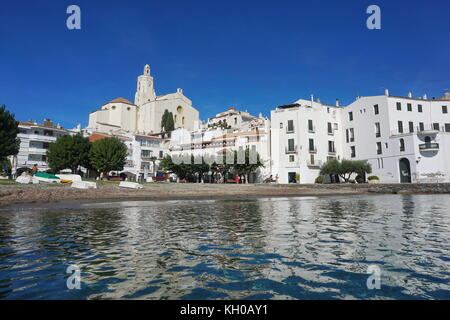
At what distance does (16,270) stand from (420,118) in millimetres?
65818

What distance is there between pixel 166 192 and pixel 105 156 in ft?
77.0

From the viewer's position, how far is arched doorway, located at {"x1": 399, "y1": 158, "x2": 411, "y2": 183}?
2020 inches

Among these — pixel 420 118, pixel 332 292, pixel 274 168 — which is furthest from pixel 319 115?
pixel 332 292

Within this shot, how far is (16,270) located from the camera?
6008 millimetres

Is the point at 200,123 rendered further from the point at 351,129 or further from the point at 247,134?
the point at 351,129

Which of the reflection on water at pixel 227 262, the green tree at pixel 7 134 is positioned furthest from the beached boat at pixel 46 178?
the reflection on water at pixel 227 262

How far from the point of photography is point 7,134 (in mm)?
44500

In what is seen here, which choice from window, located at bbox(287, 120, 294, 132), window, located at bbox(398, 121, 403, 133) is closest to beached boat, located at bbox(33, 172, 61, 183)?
window, located at bbox(287, 120, 294, 132)

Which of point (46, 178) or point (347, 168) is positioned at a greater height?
point (347, 168)

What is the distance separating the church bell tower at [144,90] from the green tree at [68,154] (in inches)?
3294

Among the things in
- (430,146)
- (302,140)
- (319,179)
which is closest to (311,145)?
(302,140)

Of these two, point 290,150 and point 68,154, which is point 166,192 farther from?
point 290,150

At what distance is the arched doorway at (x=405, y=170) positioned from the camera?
51312 millimetres

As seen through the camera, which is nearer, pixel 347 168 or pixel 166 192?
pixel 166 192
